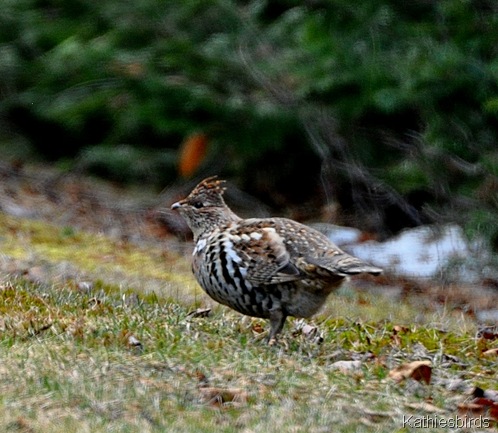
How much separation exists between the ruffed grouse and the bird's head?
49cm

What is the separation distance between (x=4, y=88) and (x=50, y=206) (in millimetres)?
2499

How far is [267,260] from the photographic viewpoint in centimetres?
753

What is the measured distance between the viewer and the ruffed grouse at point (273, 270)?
24.5ft

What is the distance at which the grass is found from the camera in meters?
5.62

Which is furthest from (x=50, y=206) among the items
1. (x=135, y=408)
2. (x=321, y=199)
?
(x=135, y=408)

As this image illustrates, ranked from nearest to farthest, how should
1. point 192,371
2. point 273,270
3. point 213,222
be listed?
1. point 192,371
2. point 273,270
3. point 213,222

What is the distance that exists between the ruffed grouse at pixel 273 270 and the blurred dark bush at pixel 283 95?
14.2ft

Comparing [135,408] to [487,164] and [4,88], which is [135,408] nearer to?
[487,164]

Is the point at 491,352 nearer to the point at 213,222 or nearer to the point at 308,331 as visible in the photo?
the point at 308,331

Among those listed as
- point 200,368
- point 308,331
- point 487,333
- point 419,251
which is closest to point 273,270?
point 308,331

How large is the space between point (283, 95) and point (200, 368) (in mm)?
7874

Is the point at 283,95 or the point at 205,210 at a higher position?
the point at 205,210

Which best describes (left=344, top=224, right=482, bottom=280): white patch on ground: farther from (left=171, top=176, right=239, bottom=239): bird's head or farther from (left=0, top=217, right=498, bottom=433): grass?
(left=171, top=176, right=239, bottom=239): bird's head

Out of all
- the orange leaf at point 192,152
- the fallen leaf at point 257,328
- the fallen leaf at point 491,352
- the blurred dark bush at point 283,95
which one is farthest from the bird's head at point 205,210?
the orange leaf at point 192,152
